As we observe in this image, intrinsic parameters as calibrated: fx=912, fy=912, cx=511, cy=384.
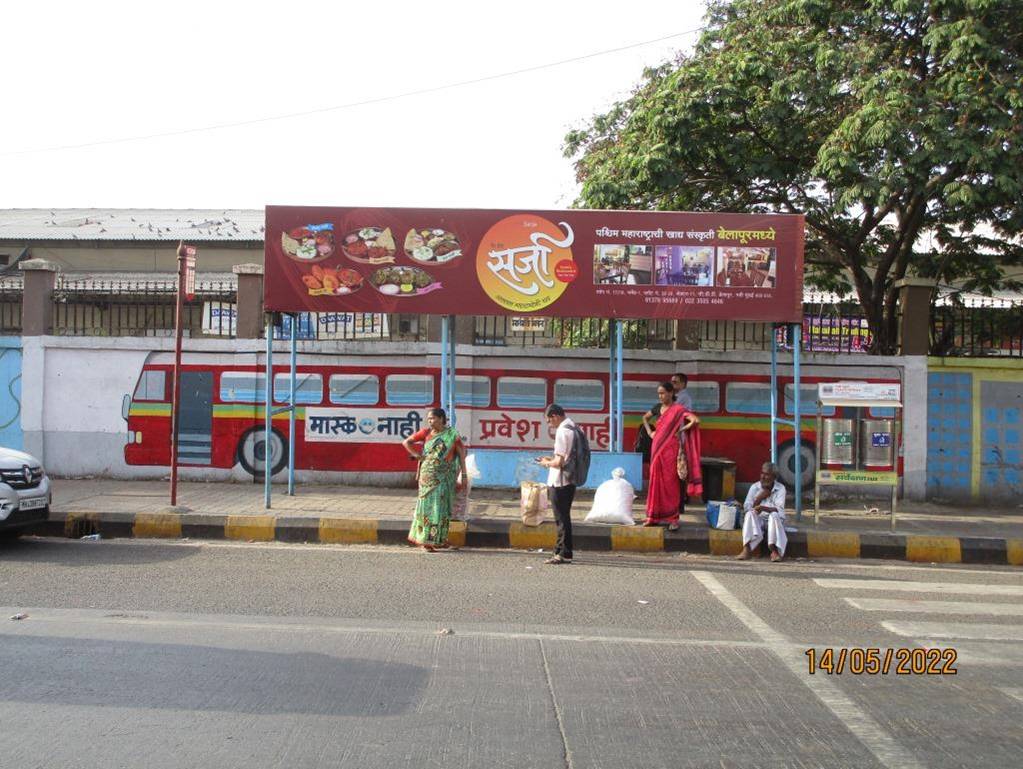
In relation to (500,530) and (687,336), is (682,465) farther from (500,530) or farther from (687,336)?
(687,336)

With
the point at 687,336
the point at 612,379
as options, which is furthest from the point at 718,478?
the point at 687,336

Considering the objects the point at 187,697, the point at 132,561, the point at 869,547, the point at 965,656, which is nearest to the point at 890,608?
the point at 965,656

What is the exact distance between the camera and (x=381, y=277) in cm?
1098

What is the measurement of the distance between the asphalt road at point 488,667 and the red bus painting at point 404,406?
4.58 metres

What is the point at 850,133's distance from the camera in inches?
453

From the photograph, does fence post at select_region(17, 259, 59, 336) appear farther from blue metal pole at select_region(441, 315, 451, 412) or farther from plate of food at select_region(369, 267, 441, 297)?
blue metal pole at select_region(441, 315, 451, 412)

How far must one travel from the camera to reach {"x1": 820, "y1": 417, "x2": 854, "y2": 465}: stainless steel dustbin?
11188 millimetres

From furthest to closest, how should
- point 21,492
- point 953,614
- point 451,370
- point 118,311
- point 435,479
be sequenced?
point 118,311 < point 451,370 < point 435,479 < point 21,492 < point 953,614

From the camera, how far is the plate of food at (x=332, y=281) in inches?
432

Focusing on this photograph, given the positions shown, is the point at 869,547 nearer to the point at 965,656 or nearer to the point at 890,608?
the point at 890,608

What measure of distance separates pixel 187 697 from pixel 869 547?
25.9ft

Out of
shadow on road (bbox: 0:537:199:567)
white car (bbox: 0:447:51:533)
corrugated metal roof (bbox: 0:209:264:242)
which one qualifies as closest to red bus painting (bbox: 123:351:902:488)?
shadow on road (bbox: 0:537:199:567)

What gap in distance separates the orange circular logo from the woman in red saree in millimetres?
1914
